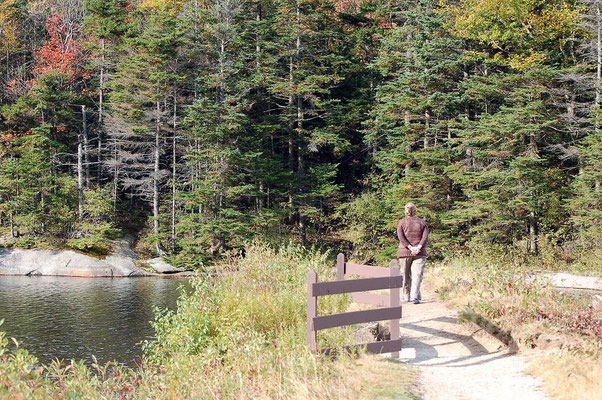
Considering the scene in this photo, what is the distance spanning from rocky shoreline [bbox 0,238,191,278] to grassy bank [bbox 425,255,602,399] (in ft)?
67.2

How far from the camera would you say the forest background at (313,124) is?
22312mm

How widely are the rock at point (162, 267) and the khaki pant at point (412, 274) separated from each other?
19.7 m

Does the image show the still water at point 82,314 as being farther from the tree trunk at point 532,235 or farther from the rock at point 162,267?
the tree trunk at point 532,235

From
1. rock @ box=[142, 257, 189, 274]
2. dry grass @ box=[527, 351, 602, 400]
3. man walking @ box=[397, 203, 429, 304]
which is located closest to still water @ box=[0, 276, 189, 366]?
rock @ box=[142, 257, 189, 274]

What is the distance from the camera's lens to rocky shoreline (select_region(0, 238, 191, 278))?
1078 inches

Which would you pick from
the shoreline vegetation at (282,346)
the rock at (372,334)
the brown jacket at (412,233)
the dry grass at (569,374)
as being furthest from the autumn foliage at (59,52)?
the dry grass at (569,374)

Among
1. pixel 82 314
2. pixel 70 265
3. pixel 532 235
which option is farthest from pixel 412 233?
pixel 70 265

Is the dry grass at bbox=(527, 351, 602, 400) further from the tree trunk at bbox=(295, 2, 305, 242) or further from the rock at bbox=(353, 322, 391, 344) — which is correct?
the tree trunk at bbox=(295, 2, 305, 242)

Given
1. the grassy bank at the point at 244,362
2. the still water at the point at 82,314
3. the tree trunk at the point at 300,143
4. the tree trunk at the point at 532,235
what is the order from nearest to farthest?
the grassy bank at the point at 244,362 < the still water at the point at 82,314 < the tree trunk at the point at 532,235 < the tree trunk at the point at 300,143

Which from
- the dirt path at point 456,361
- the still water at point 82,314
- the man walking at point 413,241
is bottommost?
the still water at point 82,314

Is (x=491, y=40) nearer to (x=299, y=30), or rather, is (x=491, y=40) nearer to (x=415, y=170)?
(x=415, y=170)

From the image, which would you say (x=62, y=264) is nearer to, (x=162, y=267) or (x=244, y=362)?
(x=162, y=267)

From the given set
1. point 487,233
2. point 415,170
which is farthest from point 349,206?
point 487,233

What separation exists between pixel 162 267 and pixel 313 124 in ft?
40.3
